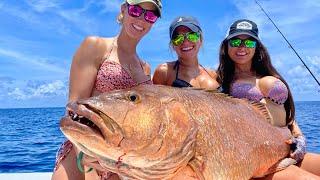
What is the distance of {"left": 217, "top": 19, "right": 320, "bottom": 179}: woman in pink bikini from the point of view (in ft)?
14.5

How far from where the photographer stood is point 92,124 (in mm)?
2410

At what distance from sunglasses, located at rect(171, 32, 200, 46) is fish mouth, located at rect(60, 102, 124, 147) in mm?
2186

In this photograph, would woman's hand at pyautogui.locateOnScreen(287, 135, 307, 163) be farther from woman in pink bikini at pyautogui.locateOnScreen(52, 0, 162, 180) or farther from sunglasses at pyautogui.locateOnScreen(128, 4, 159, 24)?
sunglasses at pyautogui.locateOnScreen(128, 4, 159, 24)

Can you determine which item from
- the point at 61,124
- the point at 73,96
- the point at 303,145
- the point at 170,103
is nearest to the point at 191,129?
Result: the point at 170,103

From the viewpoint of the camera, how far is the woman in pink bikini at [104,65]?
368 centimetres

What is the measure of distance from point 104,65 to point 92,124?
4.68 ft

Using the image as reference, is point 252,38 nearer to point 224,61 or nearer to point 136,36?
point 224,61

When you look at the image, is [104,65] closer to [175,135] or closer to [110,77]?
[110,77]

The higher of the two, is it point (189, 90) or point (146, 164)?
point (189, 90)

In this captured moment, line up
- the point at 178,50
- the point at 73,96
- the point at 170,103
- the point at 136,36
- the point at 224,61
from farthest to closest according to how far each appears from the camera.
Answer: the point at 224,61, the point at 178,50, the point at 136,36, the point at 73,96, the point at 170,103

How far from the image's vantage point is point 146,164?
256cm

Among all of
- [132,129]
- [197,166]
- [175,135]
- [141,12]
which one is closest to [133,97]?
[132,129]

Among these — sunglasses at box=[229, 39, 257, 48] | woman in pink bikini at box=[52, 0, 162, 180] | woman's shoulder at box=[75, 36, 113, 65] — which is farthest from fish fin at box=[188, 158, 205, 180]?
sunglasses at box=[229, 39, 257, 48]

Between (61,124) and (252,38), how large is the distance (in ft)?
9.36
